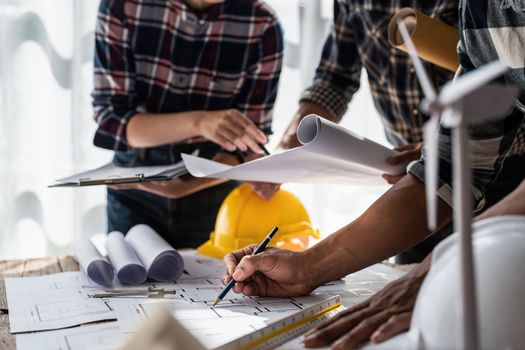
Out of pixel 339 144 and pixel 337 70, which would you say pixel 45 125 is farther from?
pixel 339 144

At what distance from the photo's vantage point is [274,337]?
963 mm

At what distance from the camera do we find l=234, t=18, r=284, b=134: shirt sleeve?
6.44 feet

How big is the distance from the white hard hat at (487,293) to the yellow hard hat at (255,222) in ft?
2.66

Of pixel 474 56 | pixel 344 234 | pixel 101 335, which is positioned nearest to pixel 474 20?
pixel 474 56

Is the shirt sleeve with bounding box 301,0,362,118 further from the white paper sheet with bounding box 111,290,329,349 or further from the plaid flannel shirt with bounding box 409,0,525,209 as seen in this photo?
the white paper sheet with bounding box 111,290,329,349

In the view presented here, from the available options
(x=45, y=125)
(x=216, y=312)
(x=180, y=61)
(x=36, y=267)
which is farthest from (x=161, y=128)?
(x=45, y=125)

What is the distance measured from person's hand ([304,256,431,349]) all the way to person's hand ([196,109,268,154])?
2.64 ft

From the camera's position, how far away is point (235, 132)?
5.60 ft

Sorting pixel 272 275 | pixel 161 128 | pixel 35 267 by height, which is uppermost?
pixel 161 128

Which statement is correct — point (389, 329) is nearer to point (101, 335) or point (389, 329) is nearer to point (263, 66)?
point (101, 335)

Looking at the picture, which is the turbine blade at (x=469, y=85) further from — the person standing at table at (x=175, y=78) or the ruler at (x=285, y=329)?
the person standing at table at (x=175, y=78)

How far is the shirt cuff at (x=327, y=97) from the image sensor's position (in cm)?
192

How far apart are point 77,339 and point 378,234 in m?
0.50

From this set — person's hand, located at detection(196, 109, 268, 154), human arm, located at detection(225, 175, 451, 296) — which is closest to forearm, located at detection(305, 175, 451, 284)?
human arm, located at detection(225, 175, 451, 296)
